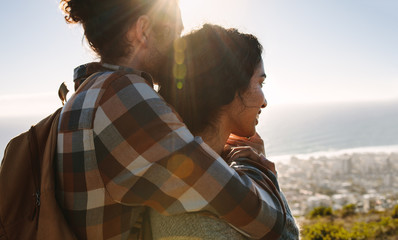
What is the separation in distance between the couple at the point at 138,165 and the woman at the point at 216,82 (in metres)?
0.23

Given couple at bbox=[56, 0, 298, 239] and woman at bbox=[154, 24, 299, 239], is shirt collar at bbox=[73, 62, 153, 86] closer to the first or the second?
couple at bbox=[56, 0, 298, 239]

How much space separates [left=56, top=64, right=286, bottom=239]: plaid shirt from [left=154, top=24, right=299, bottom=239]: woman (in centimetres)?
46

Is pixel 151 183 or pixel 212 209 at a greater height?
pixel 151 183

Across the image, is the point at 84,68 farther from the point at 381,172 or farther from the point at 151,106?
the point at 381,172

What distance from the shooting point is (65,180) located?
3.84 feet

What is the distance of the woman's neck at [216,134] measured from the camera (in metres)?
1.80

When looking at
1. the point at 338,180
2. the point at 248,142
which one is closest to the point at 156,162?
the point at 248,142

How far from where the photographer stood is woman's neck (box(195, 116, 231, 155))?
1.80 meters

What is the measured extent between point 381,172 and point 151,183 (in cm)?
3822

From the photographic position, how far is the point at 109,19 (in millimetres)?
1546

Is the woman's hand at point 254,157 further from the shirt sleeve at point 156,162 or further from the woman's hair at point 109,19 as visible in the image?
the woman's hair at point 109,19

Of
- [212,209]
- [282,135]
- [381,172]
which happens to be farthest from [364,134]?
[212,209]

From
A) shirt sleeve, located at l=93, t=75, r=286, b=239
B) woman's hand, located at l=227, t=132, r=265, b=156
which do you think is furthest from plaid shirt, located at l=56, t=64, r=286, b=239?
woman's hand, located at l=227, t=132, r=265, b=156

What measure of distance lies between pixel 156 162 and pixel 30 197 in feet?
1.65
